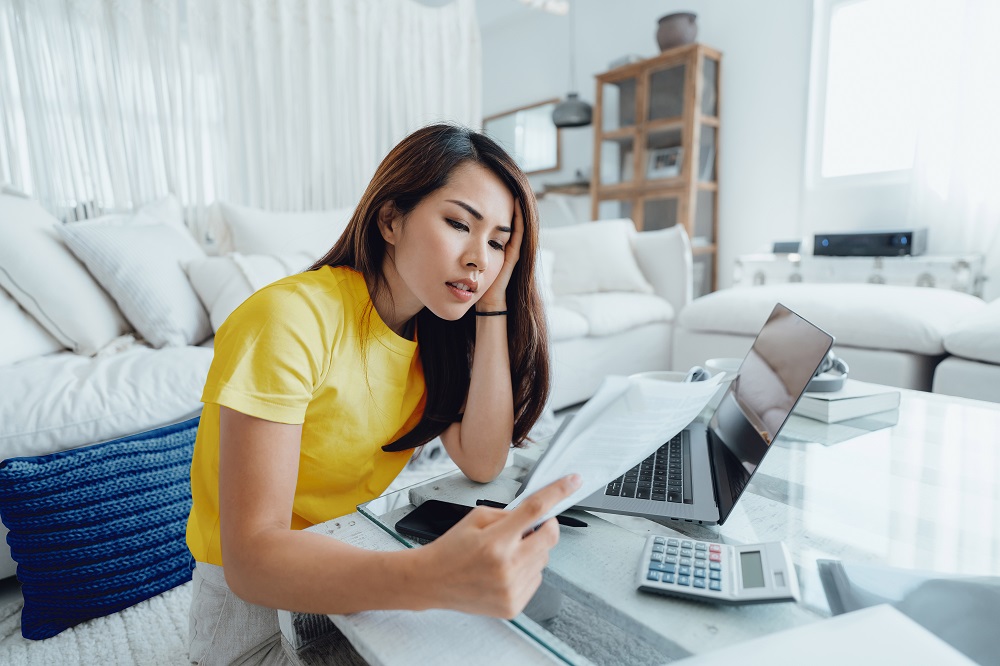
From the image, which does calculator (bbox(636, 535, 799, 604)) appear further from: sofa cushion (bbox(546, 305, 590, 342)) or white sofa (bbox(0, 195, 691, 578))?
sofa cushion (bbox(546, 305, 590, 342))

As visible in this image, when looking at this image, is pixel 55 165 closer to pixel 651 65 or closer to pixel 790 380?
pixel 790 380

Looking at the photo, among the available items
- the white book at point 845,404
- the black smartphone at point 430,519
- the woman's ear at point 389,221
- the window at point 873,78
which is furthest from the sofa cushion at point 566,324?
the window at point 873,78

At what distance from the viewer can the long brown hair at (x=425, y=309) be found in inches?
28.0

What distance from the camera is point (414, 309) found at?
792 mm

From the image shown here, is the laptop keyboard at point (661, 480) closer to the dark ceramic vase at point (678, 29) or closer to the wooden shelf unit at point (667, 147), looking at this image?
the wooden shelf unit at point (667, 147)

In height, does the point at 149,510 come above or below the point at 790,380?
below

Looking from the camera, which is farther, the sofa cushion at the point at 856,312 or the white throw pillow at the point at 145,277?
the sofa cushion at the point at 856,312

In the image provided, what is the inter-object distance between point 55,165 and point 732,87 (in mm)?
3467

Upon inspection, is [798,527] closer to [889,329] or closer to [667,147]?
[889,329]

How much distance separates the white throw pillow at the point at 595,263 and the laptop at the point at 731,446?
1.69m

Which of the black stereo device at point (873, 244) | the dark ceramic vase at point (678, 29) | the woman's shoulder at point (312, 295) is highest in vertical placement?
the dark ceramic vase at point (678, 29)

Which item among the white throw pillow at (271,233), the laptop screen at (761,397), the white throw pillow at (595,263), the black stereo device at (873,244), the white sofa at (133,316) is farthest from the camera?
the black stereo device at (873,244)

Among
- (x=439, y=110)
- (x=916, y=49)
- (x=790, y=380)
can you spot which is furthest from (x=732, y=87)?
(x=790, y=380)

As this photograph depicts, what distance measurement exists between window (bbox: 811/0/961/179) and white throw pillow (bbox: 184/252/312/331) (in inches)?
120
